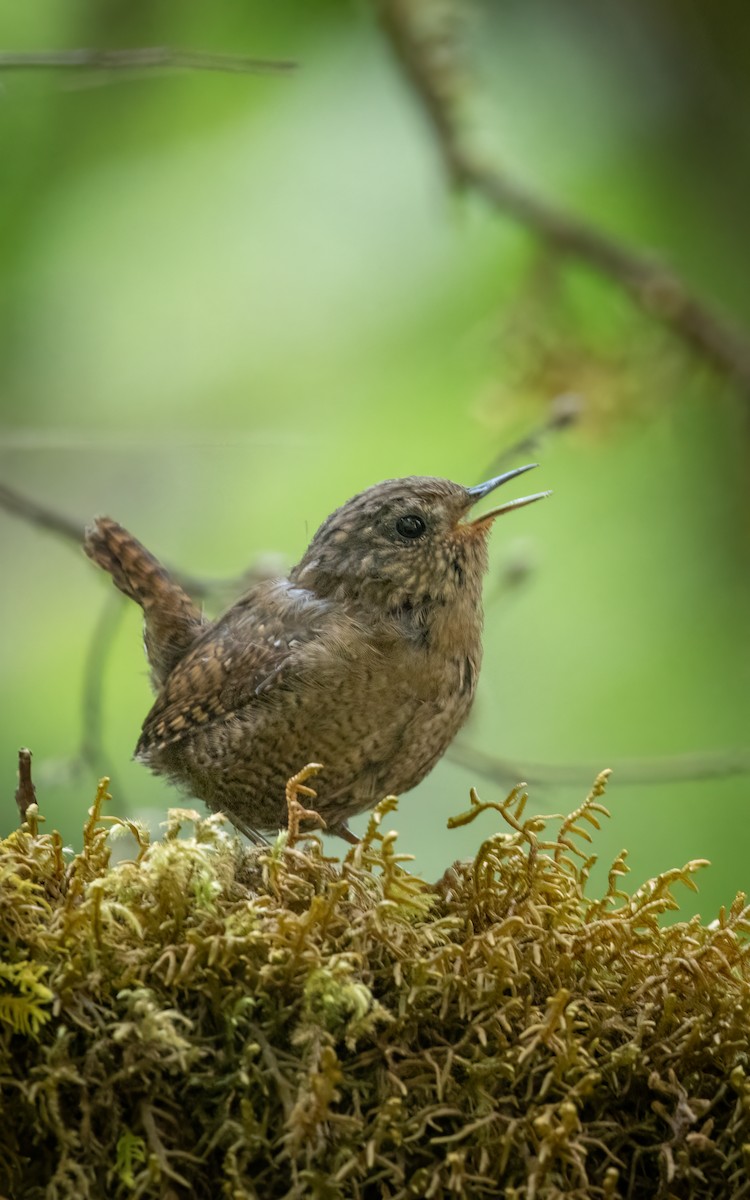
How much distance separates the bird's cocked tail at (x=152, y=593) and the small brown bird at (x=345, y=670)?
0.55ft

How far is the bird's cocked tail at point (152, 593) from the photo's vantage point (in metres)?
2.13

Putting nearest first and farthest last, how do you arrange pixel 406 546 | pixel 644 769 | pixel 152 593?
pixel 406 546, pixel 152 593, pixel 644 769

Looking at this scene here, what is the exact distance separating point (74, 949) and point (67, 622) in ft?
13.1

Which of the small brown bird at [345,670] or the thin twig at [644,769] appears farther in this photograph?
the thin twig at [644,769]

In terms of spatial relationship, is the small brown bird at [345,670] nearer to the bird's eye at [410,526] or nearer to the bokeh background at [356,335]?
the bird's eye at [410,526]

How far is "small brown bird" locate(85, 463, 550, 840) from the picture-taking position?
66.4 inches

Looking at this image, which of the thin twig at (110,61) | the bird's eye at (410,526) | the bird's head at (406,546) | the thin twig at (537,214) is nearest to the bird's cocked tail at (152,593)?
the bird's head at (406,546)

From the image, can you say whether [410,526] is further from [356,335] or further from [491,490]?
[356,335]

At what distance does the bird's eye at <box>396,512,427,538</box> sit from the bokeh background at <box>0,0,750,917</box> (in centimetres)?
255

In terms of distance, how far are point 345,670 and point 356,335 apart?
380cm

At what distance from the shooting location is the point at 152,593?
2.14 m

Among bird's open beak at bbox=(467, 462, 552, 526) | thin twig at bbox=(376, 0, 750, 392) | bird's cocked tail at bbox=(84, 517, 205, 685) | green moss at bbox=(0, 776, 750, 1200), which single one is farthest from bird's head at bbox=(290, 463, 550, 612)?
thin twig at bbox=(376, 0, 750, 392)

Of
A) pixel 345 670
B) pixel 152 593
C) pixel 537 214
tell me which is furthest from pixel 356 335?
pixel 345 670

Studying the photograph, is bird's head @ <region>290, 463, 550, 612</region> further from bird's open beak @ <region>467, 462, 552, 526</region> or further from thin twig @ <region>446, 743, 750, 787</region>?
thin twig @ <region>446, 743, 750, 787</region>
